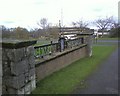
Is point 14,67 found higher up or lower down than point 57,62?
higher up

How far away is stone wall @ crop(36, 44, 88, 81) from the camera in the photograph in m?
8.51

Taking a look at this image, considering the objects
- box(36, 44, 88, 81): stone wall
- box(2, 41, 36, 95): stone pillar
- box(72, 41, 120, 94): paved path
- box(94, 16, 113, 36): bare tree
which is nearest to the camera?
box(2, 41, 36, 95): stone pillar

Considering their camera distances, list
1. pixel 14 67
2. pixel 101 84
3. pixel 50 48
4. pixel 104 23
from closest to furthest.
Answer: pixel 14 67
pixel 101 84
pixel 50 48
pixel 104 23

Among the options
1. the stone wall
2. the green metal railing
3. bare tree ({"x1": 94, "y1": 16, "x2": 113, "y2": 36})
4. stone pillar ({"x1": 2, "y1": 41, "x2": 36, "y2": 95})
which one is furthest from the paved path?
bare tree ({"x1": 94, "y1": 16, "x2": 113, "y2": 36})

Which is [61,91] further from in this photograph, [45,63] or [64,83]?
[45,63]

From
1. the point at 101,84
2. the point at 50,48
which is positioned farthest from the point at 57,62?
the point at 101,84

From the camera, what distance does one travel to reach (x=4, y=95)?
20.3ft

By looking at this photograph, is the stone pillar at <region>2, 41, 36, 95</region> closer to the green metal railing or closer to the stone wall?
the stone wall

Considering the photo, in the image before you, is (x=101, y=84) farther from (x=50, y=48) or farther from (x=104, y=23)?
(x=104, y=23)

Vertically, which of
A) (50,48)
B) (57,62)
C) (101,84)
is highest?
(50,48)

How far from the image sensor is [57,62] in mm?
10680

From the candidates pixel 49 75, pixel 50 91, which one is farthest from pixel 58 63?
pixel 50 91

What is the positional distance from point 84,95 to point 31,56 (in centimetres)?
180

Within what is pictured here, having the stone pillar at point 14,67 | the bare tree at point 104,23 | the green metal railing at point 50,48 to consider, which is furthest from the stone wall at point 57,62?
the bare tree at point 104,23
